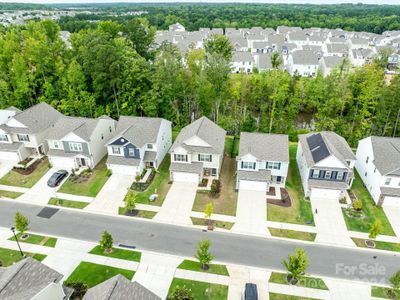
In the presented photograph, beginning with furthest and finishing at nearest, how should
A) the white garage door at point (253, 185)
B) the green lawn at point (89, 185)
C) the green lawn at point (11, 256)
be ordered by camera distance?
the green lawn at point (89, 185)
the white garage door at point (253, 185)
the green lawn at point (11, 256)

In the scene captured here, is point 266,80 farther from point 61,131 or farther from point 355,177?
point 61,131

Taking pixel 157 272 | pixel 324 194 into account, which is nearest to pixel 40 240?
pixel 157 272

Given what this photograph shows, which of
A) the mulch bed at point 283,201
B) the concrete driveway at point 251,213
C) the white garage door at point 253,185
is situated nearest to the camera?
the concrete driveway at point 251,213

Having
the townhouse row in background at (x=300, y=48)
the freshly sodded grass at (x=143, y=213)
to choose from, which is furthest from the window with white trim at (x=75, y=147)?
the townhouse row in background at (x=300, y=48)

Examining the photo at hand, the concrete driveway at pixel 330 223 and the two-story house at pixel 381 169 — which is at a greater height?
the two-story house at pixel 381 169

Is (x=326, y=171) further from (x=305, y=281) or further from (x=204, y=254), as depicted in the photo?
(x=204, y=254)

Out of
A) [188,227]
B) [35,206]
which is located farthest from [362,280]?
[35,206]

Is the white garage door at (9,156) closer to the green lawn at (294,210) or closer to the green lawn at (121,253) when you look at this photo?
the green lawn at (121,253)
